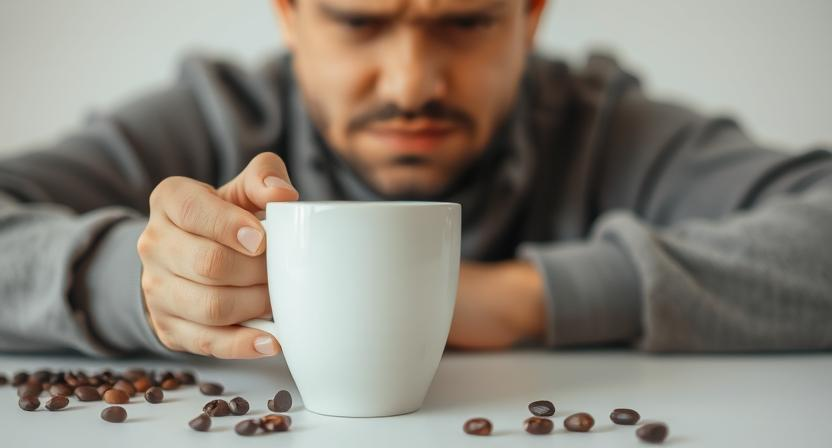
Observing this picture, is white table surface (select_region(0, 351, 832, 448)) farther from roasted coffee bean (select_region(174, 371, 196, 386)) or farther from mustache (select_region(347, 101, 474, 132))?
mustache (select_region(347, 101, 474, 132))

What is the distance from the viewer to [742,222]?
118cm

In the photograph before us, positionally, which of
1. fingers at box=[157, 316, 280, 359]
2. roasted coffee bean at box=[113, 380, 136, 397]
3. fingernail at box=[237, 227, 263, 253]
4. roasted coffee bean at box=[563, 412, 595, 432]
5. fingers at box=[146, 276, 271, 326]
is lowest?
roasted coffee bean at box=[113, 380, 136, 397]

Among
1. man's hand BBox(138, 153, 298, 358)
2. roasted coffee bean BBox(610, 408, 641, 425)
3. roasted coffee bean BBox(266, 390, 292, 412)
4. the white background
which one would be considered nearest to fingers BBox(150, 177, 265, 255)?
man's hand BBox(138, 153, 298, 358)

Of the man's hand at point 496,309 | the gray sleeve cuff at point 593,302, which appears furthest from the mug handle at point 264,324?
the gray sleeve cuff at point 593,302

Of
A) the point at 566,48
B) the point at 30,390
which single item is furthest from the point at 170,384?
the point at 566,48

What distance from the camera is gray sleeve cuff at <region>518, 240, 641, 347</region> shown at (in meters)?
1.07

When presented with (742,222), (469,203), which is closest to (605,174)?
(469,203)

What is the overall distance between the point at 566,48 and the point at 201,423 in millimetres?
1928

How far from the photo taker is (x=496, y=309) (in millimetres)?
1072

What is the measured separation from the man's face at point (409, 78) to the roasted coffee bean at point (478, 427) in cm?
71

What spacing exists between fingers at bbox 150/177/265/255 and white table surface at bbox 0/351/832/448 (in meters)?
0.16

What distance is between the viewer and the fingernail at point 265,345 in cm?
71

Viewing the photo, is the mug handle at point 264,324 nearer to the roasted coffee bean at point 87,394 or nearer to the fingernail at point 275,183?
the fingernail at point 275,183

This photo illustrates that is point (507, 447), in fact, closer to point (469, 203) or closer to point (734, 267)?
point (734, 267)
